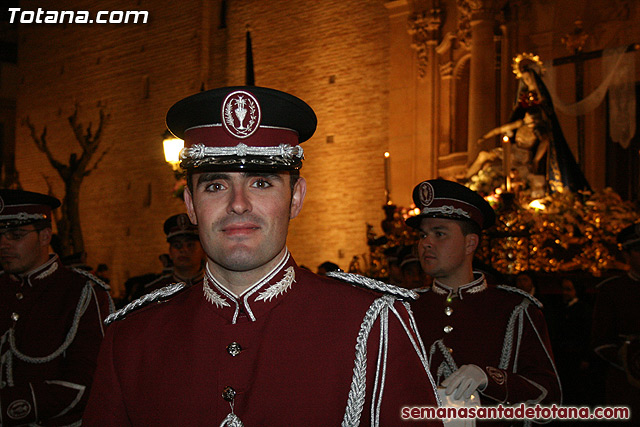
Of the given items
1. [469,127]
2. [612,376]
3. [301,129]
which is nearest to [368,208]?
[469,127]

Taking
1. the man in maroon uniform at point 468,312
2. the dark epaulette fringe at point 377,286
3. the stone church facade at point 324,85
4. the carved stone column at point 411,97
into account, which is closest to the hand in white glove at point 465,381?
the man in maroon uniform at point 468,312

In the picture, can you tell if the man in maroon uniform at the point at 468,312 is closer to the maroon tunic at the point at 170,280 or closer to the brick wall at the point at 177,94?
the maroon tunic at the point at 170,280

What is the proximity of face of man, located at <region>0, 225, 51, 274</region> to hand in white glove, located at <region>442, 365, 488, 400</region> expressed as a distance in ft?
8.19

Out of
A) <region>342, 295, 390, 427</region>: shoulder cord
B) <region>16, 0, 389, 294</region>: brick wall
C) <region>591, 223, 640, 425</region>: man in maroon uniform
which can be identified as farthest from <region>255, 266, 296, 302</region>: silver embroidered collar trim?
<region>16, 0, 389, 294</region>: brick wall

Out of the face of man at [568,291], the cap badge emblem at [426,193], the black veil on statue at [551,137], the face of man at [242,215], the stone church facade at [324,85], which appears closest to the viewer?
the face of man at [242,215]

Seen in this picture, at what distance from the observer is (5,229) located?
158 inches

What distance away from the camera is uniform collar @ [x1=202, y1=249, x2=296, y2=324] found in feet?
7.26

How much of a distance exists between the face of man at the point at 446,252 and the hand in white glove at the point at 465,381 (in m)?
0.93

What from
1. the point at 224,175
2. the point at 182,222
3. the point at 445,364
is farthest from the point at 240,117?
the point at 182,222

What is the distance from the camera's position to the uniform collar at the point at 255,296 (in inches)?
87.1

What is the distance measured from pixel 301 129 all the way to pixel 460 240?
181 centimetres

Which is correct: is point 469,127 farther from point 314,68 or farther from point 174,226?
point 174,226

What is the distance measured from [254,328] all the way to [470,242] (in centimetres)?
208

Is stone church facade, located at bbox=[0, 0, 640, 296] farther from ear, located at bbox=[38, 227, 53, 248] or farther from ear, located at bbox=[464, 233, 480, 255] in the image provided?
ear, located at bbox=[38, 227, 53, 248]
